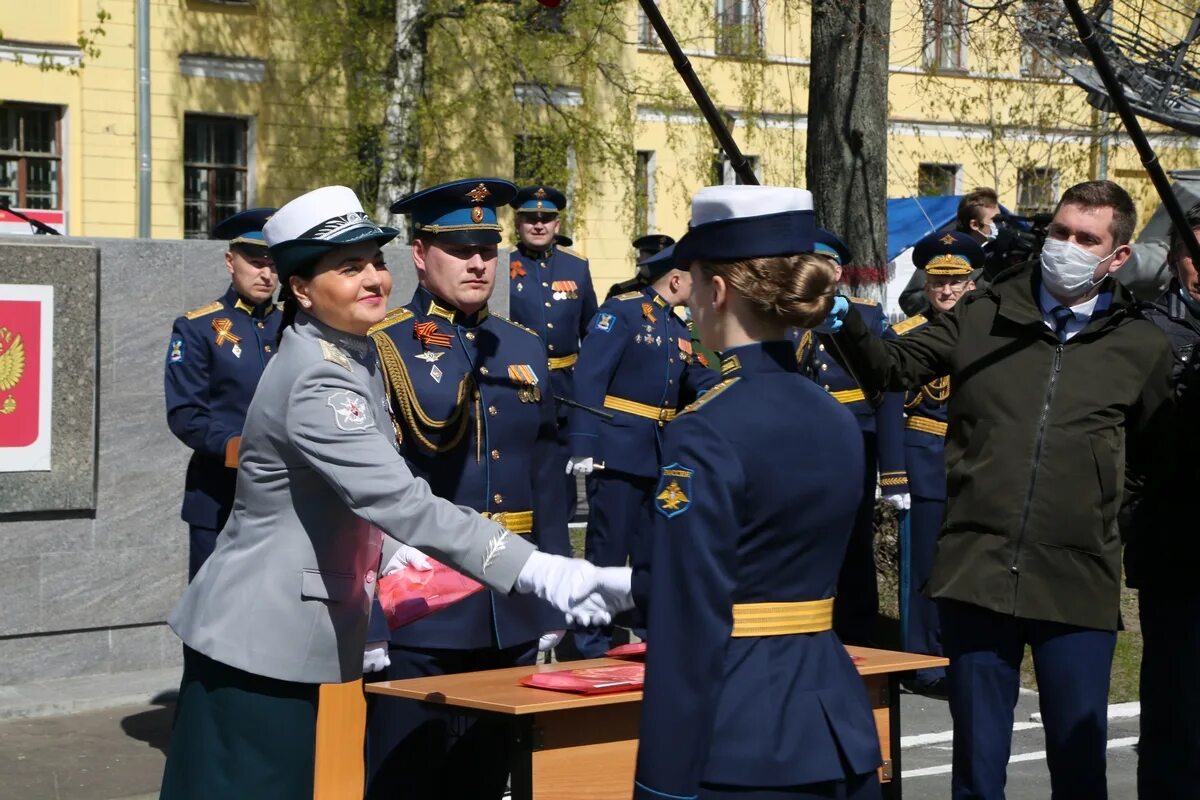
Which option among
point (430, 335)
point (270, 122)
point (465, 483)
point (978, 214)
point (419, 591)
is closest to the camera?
point (419, 591)

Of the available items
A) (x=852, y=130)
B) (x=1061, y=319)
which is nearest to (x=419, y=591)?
(x=1061, y=319)

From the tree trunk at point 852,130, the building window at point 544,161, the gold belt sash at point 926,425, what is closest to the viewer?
the gold belt sash at point 926,425

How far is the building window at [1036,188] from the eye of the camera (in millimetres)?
23245

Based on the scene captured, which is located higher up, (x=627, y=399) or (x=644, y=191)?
(x=644, y=191)

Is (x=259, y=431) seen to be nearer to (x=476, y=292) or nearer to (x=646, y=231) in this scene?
(x=476, y=292)

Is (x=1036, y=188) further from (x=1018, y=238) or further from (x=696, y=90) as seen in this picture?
(x=696, y=90)

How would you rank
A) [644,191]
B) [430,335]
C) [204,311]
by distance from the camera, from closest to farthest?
[430,335] → [204,311] → [644,191]

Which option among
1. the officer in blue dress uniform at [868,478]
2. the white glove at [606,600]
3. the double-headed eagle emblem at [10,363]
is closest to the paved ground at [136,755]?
the officer in blue dress uniform at [868,478]

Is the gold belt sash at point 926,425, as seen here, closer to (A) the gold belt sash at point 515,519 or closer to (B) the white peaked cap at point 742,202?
(A) the gold belt sash at point 515,519

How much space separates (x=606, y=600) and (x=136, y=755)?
410 cm

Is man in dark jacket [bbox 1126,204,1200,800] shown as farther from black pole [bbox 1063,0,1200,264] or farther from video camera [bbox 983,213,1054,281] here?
video camera [bbox 983,213,1054,281]

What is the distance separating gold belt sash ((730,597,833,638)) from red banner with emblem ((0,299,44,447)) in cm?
563

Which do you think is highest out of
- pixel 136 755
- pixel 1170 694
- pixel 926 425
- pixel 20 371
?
pixel 20 371

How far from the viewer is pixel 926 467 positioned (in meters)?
9.16
